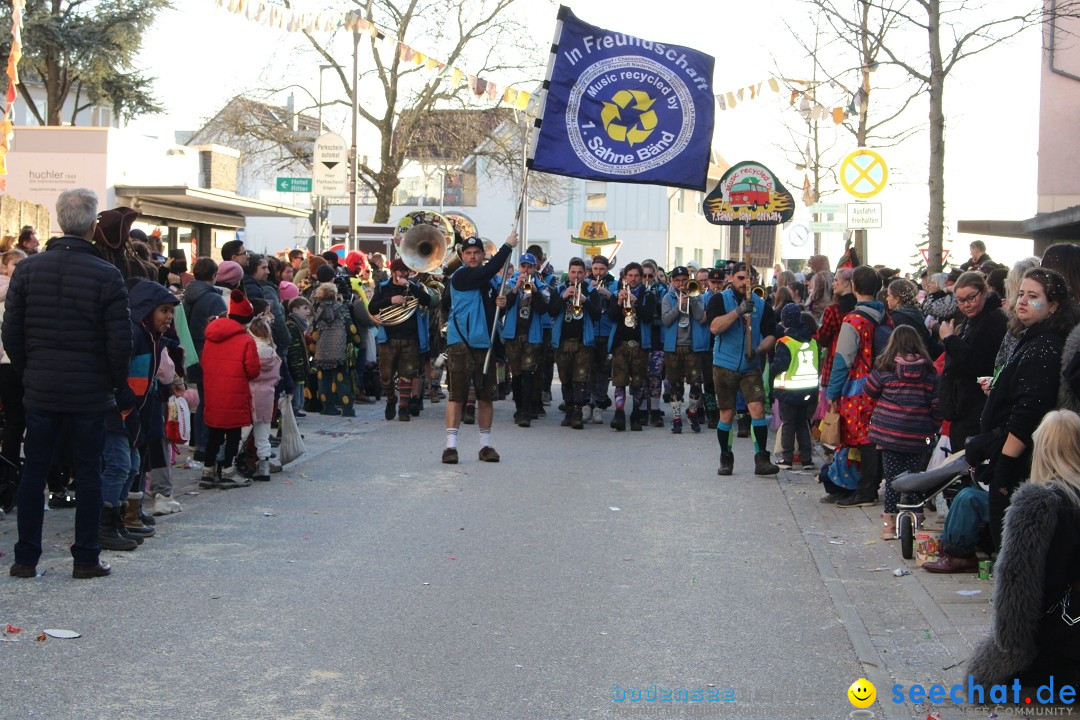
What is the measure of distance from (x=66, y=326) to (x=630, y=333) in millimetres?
9558

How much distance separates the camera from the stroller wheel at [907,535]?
8.25 meters

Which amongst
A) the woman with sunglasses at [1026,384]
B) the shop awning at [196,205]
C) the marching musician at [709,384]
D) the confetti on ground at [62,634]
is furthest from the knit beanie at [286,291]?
the shop awning at [196,205]

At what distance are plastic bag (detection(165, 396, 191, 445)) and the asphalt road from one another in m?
0.58

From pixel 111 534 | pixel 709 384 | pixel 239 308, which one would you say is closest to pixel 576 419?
pixel 709 384

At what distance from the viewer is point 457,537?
28.7 ft

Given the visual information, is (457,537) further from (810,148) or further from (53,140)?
(810,148)

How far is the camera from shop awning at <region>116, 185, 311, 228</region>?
27.3 metres

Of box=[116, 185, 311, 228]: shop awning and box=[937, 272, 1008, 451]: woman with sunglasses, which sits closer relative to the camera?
box=[937, 272, 1008, 451]: woman with sunglasses

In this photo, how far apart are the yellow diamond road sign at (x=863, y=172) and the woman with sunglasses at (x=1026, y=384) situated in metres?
8.43

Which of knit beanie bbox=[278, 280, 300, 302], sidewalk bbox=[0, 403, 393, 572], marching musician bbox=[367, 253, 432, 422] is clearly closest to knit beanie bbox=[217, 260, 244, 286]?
sidewalk bbox=[0, 403, 393, 572]

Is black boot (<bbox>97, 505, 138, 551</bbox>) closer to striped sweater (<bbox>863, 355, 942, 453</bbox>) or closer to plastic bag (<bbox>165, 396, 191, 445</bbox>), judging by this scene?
plastic bag (<bbox>165, 396, 191, 445</bbox>)

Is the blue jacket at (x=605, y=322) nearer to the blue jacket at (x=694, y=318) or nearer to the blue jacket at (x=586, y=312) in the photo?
the blue jacket at (x=586, y=312)

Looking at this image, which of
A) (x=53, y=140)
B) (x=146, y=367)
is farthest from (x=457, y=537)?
(x=53, y=140)

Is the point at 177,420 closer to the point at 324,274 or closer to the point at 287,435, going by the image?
the point at 287,435
